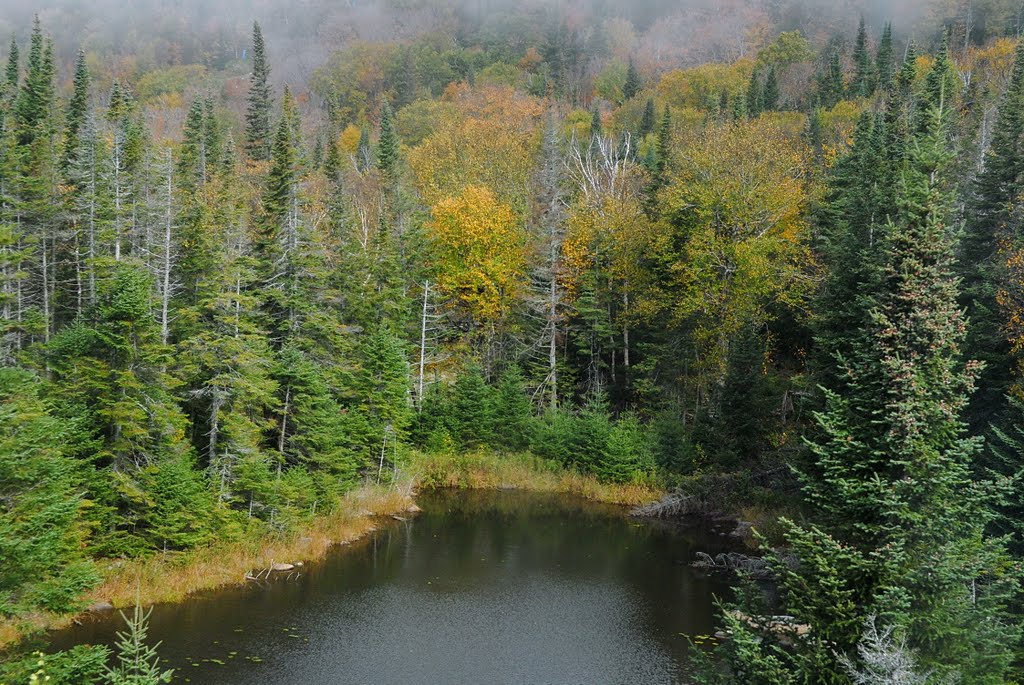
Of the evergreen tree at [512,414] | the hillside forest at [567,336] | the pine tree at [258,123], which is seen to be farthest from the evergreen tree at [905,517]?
the pine tree at [258,123]

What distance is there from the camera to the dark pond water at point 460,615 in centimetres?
2298

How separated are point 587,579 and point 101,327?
19972 millimetres

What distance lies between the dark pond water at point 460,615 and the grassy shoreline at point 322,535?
80 centimetres

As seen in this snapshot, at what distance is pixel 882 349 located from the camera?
15.5 meters

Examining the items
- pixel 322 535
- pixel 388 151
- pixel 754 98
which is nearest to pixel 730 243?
pixel 322 535

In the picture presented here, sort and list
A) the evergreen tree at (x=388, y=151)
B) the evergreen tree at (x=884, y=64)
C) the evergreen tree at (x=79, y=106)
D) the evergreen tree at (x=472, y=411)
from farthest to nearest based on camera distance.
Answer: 1. the evergreen tree at (x=884, y=64)
2. the evergreen tree at (x=388, y=151)
3. the evergreen tree at (x=79, y=106)
4. the evergreen tree at (x=472, y=411)

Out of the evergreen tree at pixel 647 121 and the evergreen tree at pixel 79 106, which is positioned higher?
the evergreen tree at pixel 647 121

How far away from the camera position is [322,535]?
34219 millimetres

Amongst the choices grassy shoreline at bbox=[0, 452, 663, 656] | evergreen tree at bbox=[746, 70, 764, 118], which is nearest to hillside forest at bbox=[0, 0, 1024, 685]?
evergreen tree at bbox=[746, 70, 764, 118]

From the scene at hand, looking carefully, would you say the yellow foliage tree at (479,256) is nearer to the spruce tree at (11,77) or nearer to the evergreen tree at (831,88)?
the spruce tree at (11,77)

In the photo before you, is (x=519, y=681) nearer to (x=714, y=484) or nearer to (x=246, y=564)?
(x=246, y=564)

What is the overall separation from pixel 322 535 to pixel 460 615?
9.39m

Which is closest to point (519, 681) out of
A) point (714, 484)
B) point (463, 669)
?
point (463, 669)

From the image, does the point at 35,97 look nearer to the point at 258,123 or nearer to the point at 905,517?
the point at 258,123
